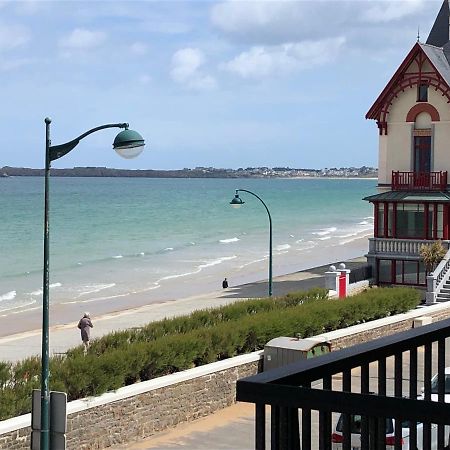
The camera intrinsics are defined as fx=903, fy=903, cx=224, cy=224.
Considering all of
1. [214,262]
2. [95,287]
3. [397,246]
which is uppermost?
[397,246]

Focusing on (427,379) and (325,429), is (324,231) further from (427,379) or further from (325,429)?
(325,429)

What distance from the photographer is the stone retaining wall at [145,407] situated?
1609 centimetres

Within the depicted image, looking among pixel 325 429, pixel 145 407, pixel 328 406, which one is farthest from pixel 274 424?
pixel 145 407

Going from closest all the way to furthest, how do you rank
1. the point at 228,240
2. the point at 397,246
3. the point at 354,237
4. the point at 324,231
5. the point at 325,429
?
the point at 325,429 < the point at 397,246 < the point at 354,237 < the point at 228,240 < the point at 324,231

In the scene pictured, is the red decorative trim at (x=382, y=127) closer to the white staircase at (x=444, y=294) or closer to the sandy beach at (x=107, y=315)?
the sandy beach at (x=107, y=315)

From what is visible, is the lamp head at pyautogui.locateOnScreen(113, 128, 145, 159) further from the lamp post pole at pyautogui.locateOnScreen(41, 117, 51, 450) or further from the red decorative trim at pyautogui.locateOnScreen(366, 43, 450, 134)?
the red decorative trim at pyautogui.locateOnScreen(366, 43, 450, 134)

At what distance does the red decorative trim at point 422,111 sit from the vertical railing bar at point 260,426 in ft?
112

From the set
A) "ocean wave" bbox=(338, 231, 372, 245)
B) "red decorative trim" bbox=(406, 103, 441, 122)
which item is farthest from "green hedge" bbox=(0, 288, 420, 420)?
"ocean wave" bbox=(338, 231, 372, 245)

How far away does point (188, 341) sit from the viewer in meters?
20.1

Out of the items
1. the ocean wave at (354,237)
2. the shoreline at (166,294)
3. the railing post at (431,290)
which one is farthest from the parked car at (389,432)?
the ocean wave at (354,237)

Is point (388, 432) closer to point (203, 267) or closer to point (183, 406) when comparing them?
point (183, 406)

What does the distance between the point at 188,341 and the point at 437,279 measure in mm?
15507

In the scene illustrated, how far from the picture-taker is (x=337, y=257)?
72.4 metres

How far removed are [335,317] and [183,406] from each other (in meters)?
8.00
